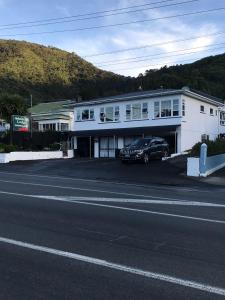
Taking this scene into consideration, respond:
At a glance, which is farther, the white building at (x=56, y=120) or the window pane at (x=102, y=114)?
the white building at (x=56, y=120)

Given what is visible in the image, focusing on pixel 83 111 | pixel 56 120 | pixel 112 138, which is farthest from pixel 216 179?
pixel 56 120

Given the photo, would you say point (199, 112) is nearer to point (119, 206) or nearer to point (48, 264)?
point (119, 206)

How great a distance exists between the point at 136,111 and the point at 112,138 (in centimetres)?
381

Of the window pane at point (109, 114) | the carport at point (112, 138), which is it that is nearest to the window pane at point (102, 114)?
the window pane at point (109, 114)

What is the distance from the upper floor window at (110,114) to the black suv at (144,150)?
35.3 ft

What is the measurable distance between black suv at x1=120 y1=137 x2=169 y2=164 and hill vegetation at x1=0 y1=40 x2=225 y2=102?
144 feet

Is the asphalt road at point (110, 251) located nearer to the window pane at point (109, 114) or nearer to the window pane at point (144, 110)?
the window pane at point (144, 110)

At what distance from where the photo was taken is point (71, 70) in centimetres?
9706

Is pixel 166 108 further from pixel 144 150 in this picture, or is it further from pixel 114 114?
pixel 144 150

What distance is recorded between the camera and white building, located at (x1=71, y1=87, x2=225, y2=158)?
4222cm

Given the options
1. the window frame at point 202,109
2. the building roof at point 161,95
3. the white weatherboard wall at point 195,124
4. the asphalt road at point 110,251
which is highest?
the building roof at point 161,95

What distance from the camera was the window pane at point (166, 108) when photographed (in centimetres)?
4267

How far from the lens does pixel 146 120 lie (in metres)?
44.2

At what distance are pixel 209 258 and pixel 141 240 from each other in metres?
1.46
